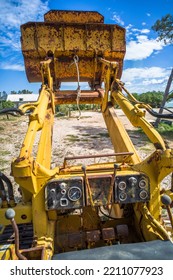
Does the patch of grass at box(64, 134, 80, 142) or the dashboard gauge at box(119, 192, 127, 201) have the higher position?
the dashboard gauge at box(119, 192, 127, 201)

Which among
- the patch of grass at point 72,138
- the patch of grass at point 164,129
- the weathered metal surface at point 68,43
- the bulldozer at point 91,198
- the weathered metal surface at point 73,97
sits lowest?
the patch of grass at point 164,129

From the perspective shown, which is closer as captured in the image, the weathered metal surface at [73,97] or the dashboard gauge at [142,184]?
the dashboard gauge at [142,184]

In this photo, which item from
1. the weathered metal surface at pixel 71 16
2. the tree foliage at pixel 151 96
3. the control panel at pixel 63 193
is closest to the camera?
the control panel at pixel 63 193

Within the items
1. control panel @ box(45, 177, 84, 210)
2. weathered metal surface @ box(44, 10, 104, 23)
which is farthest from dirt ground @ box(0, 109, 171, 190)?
control panel @ box(45, 177, 84, 210)

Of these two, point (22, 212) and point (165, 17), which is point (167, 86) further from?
point (22, 212)

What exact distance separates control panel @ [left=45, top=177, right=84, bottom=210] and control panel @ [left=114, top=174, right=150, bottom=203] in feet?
1.36

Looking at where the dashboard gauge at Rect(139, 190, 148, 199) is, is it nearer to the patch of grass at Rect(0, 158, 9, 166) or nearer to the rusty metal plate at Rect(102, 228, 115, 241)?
the rusty metal plate at Rect(102, 228, 115, 241)

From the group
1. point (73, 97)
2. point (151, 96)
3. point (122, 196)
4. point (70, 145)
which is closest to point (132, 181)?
point (122, 196)

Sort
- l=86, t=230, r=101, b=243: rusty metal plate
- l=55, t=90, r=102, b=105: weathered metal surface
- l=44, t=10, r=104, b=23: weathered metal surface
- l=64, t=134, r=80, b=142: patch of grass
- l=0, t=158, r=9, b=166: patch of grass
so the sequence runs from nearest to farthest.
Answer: l=86, t=230, r=101, b=243: rusty metal plate
l=55, t=90, r=102, b=105: weathered metal surface
l=44, t=10, r=104, b=23: weathered metal surface
l=0, t=158, r=9, b=166: patch of grass
l=64, t=134, r=80, b=142: patch of grass

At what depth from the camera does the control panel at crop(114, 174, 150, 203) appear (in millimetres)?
2715

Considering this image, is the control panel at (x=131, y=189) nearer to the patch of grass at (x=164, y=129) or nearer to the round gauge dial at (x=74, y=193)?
the round gauge dial at (x=74, y=193)

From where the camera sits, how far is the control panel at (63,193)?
2621 mm

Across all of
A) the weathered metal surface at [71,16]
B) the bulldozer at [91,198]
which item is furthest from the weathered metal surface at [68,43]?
the bulldozer at [91,198]
